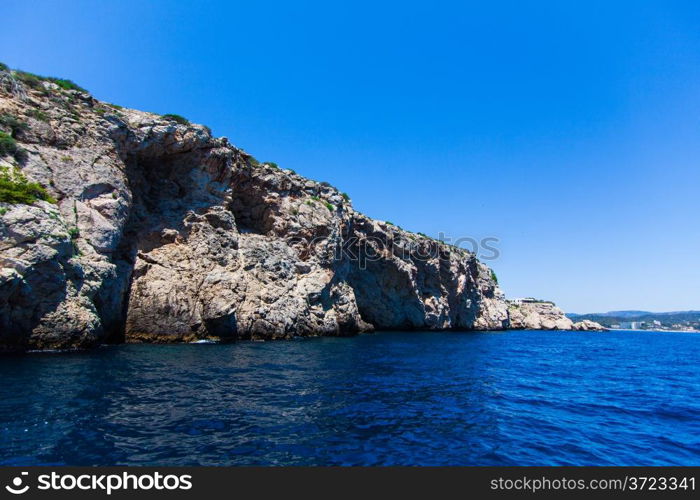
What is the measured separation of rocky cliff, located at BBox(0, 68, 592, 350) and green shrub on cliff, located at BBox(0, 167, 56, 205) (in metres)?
0.11

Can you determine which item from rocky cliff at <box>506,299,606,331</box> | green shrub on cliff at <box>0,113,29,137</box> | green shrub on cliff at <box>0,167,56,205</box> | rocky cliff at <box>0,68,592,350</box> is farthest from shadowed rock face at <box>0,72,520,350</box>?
rocky cliff at <box>506,299,606,331</box>

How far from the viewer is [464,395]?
16.0 metres

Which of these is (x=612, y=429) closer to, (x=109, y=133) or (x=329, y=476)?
(x=329, y=476)

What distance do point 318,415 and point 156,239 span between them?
90.2ft

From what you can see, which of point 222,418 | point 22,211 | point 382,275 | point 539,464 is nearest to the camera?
point 539,464

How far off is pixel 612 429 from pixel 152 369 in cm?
1962

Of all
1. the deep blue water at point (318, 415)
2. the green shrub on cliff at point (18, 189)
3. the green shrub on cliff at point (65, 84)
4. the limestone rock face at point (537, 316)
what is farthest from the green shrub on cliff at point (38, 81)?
the limestone rock face at point (537, 316)

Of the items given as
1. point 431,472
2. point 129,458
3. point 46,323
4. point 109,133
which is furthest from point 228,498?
point 109,133

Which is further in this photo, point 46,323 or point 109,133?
point 109,133

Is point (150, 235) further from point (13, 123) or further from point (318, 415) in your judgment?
point (318, 415)

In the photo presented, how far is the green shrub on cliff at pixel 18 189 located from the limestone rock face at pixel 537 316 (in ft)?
348

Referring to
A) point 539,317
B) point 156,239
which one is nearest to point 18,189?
point 156,239

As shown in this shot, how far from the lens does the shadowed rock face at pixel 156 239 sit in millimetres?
20328

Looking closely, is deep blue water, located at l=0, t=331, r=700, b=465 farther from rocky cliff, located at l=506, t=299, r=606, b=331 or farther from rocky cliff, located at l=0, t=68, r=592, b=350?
rocky cliff, located at l=506, t=299, r=606, b=331
